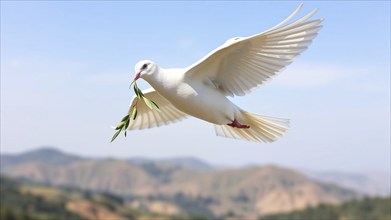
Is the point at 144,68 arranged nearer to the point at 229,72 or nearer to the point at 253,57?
the point at 229,72

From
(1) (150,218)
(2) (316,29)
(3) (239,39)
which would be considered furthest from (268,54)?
(1) (150,218)

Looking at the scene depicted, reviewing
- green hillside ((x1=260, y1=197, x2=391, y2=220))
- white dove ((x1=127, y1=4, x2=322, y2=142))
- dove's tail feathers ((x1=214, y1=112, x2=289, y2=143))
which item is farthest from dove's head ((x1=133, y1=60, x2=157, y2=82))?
green hillside ((x1=260, y1=197, x2=391, y2=220))

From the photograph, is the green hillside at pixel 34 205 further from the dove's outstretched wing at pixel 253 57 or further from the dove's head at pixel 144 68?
the dove's head at pixel 144 68

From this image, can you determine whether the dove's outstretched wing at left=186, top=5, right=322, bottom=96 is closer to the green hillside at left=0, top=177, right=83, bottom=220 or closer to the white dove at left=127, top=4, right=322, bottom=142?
the white dove at left=127, top=4, right=322, bottom=142

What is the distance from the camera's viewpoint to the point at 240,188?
627 feet

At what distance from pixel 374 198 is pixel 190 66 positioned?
9925cm

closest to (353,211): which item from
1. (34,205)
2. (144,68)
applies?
(34,205)

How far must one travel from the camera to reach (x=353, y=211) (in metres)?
91.1

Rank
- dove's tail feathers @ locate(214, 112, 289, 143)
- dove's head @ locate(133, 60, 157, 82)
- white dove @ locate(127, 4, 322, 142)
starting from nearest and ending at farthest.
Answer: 1. dove's head @ locate(133, 60, 157, 82)
2. white dove @ locate(127, 4, 322, 142)
3. dove's tail feathers @ locate(214, 112, 289, 143)

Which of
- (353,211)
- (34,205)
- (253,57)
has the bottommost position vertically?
(353,211)

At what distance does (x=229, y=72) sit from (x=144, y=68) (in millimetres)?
944

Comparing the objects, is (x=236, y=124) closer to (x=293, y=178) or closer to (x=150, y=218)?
(x=150, y=218)

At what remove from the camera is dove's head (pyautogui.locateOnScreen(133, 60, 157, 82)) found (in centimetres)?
405

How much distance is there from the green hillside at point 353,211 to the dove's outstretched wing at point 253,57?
8743 centimetres
